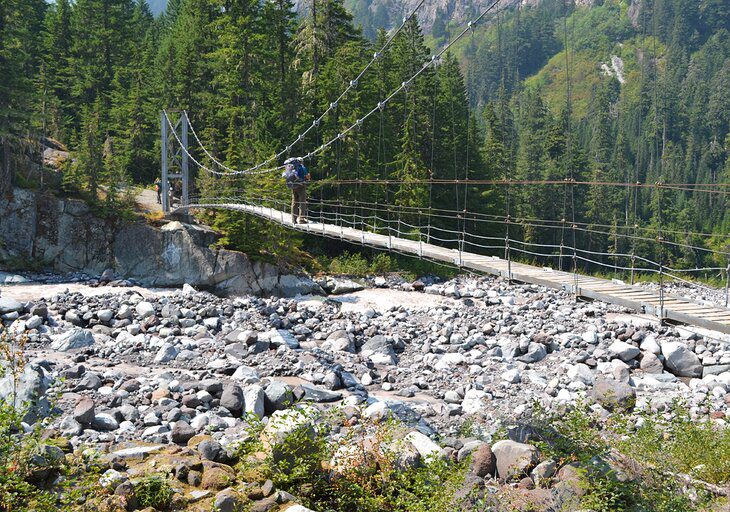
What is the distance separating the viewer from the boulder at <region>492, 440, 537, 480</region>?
21.7 feet

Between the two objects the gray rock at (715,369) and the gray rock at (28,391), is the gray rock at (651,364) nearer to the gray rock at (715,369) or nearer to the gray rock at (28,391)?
the gray rock at (715,369)

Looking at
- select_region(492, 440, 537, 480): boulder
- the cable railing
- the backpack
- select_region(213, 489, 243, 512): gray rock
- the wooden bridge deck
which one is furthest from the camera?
the backpack

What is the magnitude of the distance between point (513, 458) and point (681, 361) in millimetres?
5430

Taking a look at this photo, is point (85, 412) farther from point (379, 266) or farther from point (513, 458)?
point (379, 266)

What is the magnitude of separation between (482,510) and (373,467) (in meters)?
1.08

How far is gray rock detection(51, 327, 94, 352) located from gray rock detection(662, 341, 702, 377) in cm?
965

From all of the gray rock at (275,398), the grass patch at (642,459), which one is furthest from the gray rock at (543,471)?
the gray rock at (275,398)

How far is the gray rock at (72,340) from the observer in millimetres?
11875

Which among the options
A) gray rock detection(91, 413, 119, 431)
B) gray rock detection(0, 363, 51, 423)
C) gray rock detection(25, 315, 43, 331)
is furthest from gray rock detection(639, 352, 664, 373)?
gray rock detection(25, 315, 43, 331)

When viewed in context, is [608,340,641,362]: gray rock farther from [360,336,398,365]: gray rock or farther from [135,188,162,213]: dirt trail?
[135,188,162,213]: dirt trail

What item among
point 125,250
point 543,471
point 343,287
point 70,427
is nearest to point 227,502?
point 70,427

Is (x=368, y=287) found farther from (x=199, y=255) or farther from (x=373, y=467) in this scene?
(x=373, y=467)

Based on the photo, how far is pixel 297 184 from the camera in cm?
1395

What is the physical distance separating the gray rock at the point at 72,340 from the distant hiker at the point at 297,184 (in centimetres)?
468
